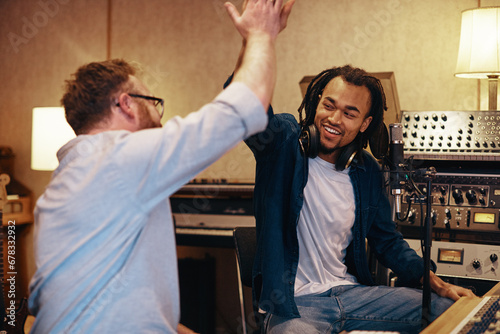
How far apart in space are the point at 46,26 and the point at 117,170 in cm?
400

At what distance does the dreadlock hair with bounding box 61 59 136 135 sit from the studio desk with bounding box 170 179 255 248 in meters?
2.12

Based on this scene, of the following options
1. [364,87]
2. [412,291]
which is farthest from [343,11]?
[412,291]

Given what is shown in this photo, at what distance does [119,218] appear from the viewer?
1210 millimetres

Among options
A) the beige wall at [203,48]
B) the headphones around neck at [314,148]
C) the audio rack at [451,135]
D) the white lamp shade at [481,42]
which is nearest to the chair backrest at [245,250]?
the headphones around neck at [314,148]

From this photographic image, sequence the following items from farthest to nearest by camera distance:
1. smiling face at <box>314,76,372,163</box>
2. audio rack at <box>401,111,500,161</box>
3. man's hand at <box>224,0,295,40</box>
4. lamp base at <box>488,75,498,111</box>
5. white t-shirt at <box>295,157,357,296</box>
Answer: lamp base at <box>488,75,498,111</box>
audio rack at <box>401,111,500,161</box>
smiling face at <box>314,76,372,163</box>
white t-shirt at <box>295,157,357,296</box>
man's hand at <box>224,0,295,40</box>

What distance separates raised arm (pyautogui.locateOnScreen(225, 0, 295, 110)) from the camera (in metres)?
1.22

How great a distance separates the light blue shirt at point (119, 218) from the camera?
1146 mm

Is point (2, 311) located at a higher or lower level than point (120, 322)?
lower

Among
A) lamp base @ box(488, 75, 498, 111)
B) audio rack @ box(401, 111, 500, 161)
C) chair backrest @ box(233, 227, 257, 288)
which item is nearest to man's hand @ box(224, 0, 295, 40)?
chair backrest @ box(233, 227, 257, 288)

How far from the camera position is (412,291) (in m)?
2.14

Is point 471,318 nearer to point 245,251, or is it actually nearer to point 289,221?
point 289,221

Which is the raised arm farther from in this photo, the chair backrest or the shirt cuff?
the chair backrest

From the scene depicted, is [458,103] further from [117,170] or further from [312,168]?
[117,170]

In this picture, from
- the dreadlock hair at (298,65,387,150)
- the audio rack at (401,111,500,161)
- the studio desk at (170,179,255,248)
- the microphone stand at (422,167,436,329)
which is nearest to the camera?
the microphone stand at (422,167,436,329)
